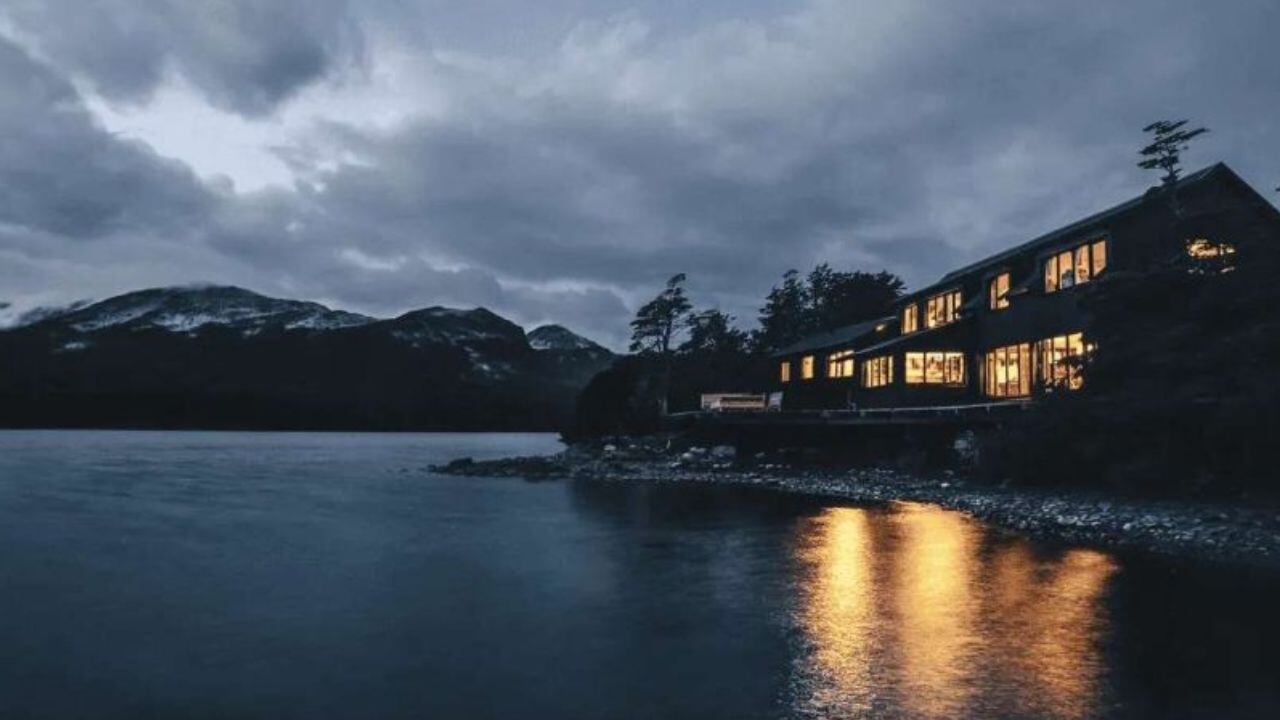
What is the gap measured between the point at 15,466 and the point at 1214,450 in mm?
80537

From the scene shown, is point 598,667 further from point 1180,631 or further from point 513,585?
point 1180,631

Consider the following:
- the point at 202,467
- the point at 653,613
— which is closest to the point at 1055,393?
the point at 653,613

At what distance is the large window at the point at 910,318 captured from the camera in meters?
54.9

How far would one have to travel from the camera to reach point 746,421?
2138 inches

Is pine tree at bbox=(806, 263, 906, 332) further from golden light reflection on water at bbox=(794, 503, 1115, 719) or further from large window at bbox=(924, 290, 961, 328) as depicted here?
golden light reflection on water at bbox=(794, 503, 1115, 719)

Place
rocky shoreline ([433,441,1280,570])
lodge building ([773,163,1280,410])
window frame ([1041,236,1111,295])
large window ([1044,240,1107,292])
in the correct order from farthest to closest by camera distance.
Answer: large window ([1044,240,1107,292])
window frame ([1041,236,1111,295])
lodge building ([773,163,1280,410])
rocky shoreline ([433,441,1280,570])

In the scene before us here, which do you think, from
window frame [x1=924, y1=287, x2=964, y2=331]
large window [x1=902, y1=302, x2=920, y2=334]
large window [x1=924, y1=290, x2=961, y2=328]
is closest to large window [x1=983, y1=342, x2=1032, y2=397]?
window frame [x1=924, y1=287, x2=964, y2=331]

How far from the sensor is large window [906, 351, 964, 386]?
46.9 metres

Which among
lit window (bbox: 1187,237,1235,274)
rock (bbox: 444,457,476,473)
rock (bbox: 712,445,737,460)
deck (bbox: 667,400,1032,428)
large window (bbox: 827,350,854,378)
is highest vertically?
lit window (bbox: 1187,237,1235,274)

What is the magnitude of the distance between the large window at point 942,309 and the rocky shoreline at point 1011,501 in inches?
433

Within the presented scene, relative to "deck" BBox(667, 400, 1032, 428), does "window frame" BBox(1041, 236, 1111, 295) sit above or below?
above

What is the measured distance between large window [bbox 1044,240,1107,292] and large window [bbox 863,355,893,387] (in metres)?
11.0

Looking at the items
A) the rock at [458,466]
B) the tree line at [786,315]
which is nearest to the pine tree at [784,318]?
the tree line at [786,315]

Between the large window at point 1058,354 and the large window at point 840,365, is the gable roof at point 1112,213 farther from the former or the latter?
the large window at point 840,365
